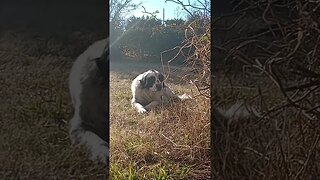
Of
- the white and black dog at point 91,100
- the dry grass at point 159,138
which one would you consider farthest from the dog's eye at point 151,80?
the white and black dog at point 91,100

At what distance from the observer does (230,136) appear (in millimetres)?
3010

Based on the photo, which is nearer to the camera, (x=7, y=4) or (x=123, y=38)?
(x=7, y=4)

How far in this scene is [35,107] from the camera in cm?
290

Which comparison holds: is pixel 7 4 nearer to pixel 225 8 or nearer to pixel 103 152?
pixel 103 152

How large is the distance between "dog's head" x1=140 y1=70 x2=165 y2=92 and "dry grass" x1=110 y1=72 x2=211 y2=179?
0.07 metres

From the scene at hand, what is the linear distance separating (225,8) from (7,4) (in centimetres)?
114

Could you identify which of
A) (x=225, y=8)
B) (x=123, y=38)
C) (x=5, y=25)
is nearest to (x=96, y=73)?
(x=123, y=38)

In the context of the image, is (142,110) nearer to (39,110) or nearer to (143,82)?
(143,82)

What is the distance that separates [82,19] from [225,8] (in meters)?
0.76

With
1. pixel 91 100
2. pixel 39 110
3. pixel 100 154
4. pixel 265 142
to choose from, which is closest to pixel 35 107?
pixel 39 110

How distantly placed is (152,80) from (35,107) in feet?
2.12

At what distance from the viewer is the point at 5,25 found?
288 centimetres

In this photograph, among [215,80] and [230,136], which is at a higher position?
[215,80]

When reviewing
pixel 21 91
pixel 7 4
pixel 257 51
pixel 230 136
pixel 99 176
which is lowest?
pixel 99 176
